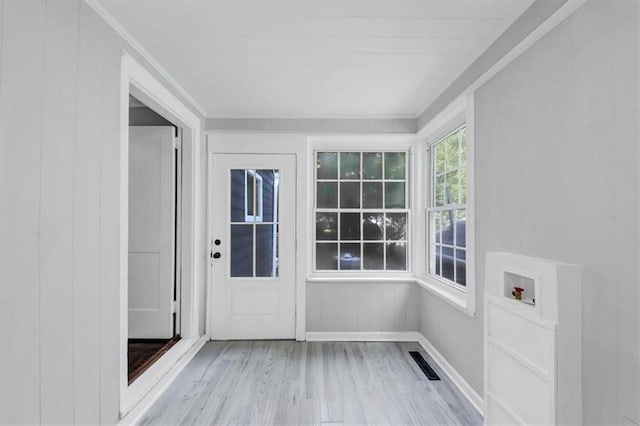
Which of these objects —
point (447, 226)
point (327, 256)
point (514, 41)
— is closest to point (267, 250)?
point (327, 256)

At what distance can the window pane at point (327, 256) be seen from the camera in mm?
3748

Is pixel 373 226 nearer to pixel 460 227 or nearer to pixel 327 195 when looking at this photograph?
pixel 327 195

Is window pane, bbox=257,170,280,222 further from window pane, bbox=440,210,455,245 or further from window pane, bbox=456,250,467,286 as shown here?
window pane, bbox=456,250,467,286

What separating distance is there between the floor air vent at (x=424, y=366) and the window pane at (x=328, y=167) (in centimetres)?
199

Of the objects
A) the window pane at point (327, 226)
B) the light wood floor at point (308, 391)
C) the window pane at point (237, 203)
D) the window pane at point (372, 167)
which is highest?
the window pane at point (372, 167)

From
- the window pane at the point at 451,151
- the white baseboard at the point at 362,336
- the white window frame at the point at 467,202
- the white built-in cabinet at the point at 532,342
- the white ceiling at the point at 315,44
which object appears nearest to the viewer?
the white built-in cabinet at the point at 532,342

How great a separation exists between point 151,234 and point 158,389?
1378mm

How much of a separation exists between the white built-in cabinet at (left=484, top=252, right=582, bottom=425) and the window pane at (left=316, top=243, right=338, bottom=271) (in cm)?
200

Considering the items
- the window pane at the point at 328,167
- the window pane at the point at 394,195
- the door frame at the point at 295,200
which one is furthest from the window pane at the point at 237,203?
the window pane at the point at 394,195

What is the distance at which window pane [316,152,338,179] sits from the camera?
375 cm

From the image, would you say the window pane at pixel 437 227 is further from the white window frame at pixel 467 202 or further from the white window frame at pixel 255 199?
the white window frame at pixel 255 199

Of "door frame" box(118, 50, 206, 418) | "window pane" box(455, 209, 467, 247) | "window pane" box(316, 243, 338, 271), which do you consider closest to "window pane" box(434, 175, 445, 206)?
"window pane" box(455, 209, 467, 247)

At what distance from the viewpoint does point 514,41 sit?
180cm

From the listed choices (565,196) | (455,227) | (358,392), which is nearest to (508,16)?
(565,196)
